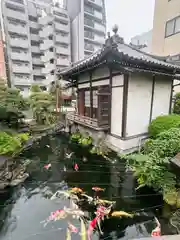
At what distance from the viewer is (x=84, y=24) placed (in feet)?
85.6

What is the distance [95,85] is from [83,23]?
77.0 feet

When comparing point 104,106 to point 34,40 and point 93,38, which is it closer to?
point 93,38

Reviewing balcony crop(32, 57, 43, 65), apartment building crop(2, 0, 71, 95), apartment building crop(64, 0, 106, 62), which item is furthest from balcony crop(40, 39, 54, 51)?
apartment building crop(64, 0, 106, 62)

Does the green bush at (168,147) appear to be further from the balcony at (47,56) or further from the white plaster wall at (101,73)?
the balcony at (47,56)

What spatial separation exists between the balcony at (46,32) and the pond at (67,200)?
25896 mm

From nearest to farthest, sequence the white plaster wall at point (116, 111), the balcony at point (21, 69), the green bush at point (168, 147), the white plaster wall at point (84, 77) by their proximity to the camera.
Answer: the green bush at point (168, 147) < the white plaster wall at point (116, 111) < the white plaster wall at point (84, 77) < the balcony at point (21, 69)

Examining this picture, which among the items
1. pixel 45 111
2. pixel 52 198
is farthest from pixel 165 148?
pixel 45 111

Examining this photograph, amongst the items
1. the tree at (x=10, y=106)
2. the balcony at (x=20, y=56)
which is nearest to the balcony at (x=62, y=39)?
the balcony at (x=20, y=56)

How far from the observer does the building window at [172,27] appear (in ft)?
35.6

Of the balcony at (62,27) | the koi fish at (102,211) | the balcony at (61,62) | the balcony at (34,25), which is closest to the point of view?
the koi fish at (102,211)

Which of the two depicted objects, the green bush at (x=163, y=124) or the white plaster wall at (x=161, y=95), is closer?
the green bush at (x=163, y=124)

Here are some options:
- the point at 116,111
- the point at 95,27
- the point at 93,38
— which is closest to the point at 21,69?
the point at 93,38

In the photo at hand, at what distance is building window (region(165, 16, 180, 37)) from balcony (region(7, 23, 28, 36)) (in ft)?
76.4

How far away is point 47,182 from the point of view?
4.96 m
